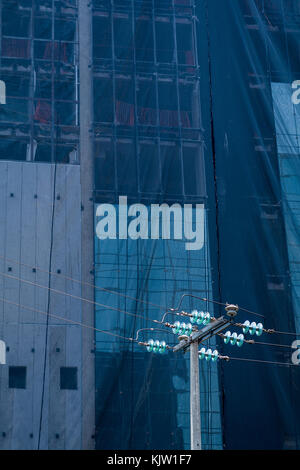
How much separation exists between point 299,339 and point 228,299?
1660 mm

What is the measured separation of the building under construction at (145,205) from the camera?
73.9 feet

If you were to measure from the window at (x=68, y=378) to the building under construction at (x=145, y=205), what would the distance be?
1.2 inches

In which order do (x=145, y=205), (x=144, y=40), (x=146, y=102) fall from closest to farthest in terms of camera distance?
(x=145, y=205) → (x=146, y=102) → (x=144, y=40)

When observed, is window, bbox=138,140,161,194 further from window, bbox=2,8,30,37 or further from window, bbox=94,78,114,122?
window, bbox=2,8,30,37

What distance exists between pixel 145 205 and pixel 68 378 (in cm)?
393

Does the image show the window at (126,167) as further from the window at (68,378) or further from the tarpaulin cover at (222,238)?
the window at (68,378)

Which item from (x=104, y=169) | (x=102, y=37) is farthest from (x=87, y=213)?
(x=102, y=37)

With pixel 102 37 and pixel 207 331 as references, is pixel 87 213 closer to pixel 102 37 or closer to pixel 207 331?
pixel 102 37

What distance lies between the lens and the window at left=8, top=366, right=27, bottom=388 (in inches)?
880

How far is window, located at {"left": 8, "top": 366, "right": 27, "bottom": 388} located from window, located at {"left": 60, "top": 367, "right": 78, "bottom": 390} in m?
0.73

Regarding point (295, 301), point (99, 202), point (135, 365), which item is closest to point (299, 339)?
point (295, 301)

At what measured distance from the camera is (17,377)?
73.5ft

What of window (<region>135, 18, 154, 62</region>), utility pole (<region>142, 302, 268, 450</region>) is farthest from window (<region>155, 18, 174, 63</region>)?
utility pole (<region>142, 302, 268, 450</region>)

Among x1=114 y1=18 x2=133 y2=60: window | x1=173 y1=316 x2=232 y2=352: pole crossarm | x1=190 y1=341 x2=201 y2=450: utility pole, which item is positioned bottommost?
x1=190 y1=341 x2=201 y2=450: utility pole
